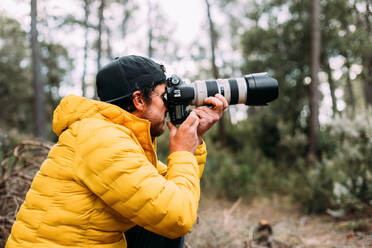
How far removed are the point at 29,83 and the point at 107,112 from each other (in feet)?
51.4

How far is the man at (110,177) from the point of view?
4.14 ft

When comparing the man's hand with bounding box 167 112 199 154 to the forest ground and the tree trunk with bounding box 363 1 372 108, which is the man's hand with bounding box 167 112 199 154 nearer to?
the forest ground

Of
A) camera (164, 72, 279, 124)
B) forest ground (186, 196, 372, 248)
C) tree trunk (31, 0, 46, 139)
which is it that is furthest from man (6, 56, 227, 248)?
tree trunk (31, 0, 46, 139)

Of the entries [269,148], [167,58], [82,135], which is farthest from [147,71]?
[167,58]

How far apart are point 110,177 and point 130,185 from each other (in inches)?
3.6

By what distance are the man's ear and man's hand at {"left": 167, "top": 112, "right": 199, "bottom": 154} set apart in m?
0.20

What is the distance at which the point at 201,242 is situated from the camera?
2770mm

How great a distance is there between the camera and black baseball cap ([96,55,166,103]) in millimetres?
1562

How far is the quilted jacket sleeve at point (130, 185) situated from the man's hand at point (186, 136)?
0.24m

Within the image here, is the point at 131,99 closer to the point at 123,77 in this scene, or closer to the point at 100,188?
the point at 123,77

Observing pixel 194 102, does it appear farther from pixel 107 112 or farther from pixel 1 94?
pixel 1 94

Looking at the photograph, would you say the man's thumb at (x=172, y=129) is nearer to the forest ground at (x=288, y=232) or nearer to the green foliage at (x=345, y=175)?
the forest ground at (x=288, y=232)

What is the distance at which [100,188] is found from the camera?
1282 mm

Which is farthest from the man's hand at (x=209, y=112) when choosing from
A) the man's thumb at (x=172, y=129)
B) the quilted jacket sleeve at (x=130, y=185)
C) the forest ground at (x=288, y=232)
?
the forest ground at (x=288, y=232)
